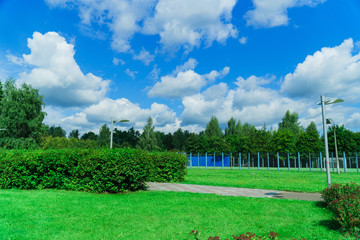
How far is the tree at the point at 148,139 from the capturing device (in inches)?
2088

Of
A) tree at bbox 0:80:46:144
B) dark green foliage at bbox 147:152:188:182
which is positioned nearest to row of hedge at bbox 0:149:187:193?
dark green foliage at bbox 147:152:188:182

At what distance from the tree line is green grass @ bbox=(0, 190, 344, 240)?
4.42 meters

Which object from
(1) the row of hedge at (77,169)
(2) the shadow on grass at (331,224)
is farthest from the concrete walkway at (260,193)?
(2) the shadow on grass at (331,224)

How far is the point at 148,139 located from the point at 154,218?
48149 millimetres

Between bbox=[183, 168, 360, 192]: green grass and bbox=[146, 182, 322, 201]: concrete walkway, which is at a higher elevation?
bbox=[146, 182, 322, 201]: concrete walkway

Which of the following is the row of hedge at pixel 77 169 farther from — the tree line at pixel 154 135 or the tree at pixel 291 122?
the tree at pixel 291 122

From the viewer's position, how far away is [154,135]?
55031 millimetres

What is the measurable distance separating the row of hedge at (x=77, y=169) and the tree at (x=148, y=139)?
4232 centimetres

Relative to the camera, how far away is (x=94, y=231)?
5.16 metres

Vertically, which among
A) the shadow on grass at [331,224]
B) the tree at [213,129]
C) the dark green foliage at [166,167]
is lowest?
the shadow on grass at [331,224]

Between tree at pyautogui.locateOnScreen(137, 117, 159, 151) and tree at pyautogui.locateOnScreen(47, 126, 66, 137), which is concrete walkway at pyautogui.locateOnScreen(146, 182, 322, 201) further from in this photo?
tree at pyautogui.locateOnScreen(47, 126, 66, 137)

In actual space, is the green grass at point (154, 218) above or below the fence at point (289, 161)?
below

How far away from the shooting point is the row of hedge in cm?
931

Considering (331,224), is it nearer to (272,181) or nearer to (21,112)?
(272,181)
